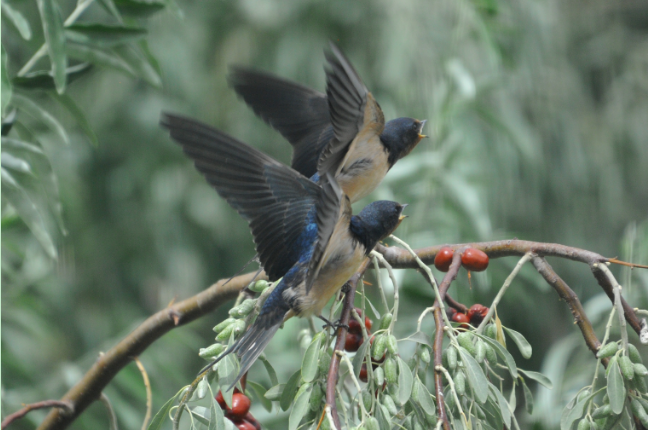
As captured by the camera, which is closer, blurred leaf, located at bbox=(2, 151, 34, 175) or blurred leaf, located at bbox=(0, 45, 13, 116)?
blurred leaf, located at bbox=(0, 45, 13, 116)

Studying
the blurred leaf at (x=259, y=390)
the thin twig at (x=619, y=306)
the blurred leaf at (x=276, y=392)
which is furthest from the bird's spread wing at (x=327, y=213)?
the thin twig at (x=619, y=306)

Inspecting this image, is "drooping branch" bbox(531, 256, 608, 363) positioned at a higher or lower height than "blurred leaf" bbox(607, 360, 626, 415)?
higher

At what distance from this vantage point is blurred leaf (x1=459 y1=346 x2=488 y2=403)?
3.24ft

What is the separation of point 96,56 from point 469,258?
94 centimetres

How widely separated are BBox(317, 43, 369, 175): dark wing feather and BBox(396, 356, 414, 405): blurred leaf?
0.39 meters

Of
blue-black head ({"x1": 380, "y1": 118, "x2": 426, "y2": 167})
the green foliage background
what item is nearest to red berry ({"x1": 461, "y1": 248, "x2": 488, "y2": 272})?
blue-black head ({"x1": 380, "y1": 118, "x2": 426, "y2": 167})

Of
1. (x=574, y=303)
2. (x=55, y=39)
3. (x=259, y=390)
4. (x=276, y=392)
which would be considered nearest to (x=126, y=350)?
(x=259, y=390)

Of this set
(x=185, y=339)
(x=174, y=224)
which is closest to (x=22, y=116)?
(x=185, y=339)

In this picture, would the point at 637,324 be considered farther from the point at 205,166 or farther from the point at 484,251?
the point at 205,166

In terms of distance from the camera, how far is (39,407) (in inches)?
51.9

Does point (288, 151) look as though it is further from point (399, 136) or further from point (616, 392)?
point (616, 392)

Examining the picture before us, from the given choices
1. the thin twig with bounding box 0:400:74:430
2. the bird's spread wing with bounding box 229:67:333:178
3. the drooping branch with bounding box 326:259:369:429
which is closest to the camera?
the drooping branch with bounding box 326:259:369:429

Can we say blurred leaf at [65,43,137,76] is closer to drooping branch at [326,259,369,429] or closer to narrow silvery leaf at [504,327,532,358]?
drooping branch at [326,259,369,429]

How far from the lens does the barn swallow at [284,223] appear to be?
3.97ft
